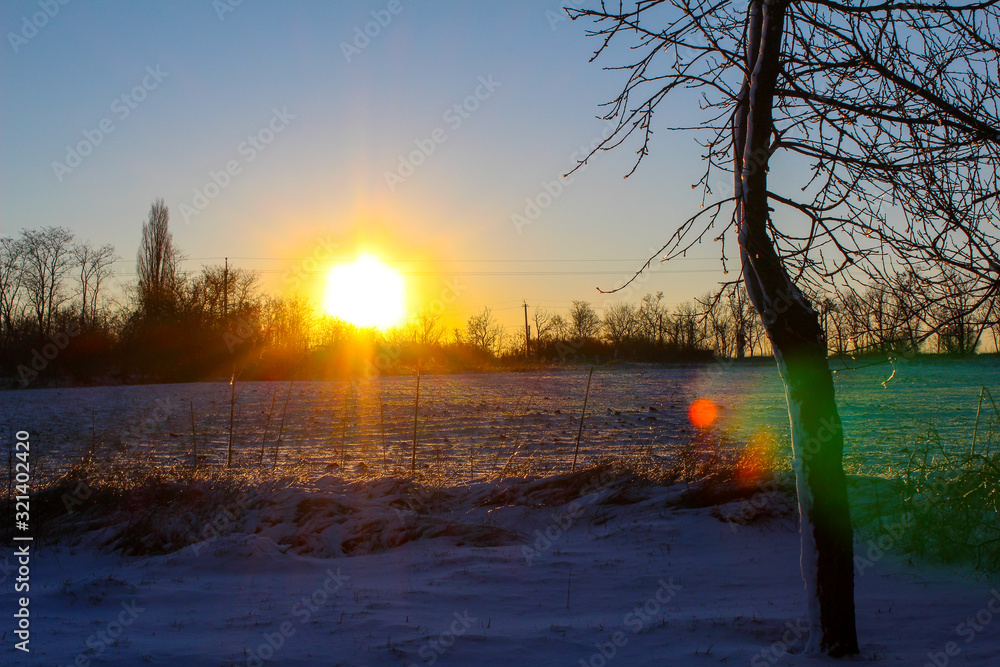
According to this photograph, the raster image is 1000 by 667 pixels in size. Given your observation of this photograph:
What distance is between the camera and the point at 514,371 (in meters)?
42.8

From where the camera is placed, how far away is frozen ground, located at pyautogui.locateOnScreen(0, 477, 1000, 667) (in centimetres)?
398

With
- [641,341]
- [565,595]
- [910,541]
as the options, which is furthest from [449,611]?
[641,341]

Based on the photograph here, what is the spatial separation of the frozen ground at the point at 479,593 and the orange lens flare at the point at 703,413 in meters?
10.7

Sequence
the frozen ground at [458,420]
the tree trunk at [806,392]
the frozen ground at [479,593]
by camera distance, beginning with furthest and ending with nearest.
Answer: the frozen ground at [458,420], the frozen ground at [479,593], the tree trunk at [806,392]

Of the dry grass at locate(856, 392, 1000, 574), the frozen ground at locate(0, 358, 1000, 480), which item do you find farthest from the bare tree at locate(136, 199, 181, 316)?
the dry grass at locate(856, 392, 1000, 574)

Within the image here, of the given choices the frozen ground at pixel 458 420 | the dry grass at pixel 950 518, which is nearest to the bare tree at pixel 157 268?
the frozen ground at pixel 458 420

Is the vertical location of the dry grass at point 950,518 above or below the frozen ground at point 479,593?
above

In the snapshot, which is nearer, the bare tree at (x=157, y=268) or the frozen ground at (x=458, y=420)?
the frozen ground at (x=458, y=420)

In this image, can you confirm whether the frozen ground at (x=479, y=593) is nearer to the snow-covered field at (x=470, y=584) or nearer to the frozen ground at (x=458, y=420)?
the snow-covered field at (x=470, y=584)

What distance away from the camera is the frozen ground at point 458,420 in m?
12.1

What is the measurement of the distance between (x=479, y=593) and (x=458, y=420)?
1340 cm

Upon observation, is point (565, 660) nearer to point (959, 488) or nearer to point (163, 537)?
point (959, 488)

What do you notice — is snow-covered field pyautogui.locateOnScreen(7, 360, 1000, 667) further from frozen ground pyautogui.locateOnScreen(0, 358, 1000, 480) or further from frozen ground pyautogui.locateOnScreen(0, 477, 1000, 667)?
frozen ground pyautogui.locateOnScreen(0, 358, 1000, 480)

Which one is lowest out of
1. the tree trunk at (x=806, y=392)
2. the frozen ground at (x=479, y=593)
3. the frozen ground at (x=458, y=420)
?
the frozen ground at (x=479, y=593)
